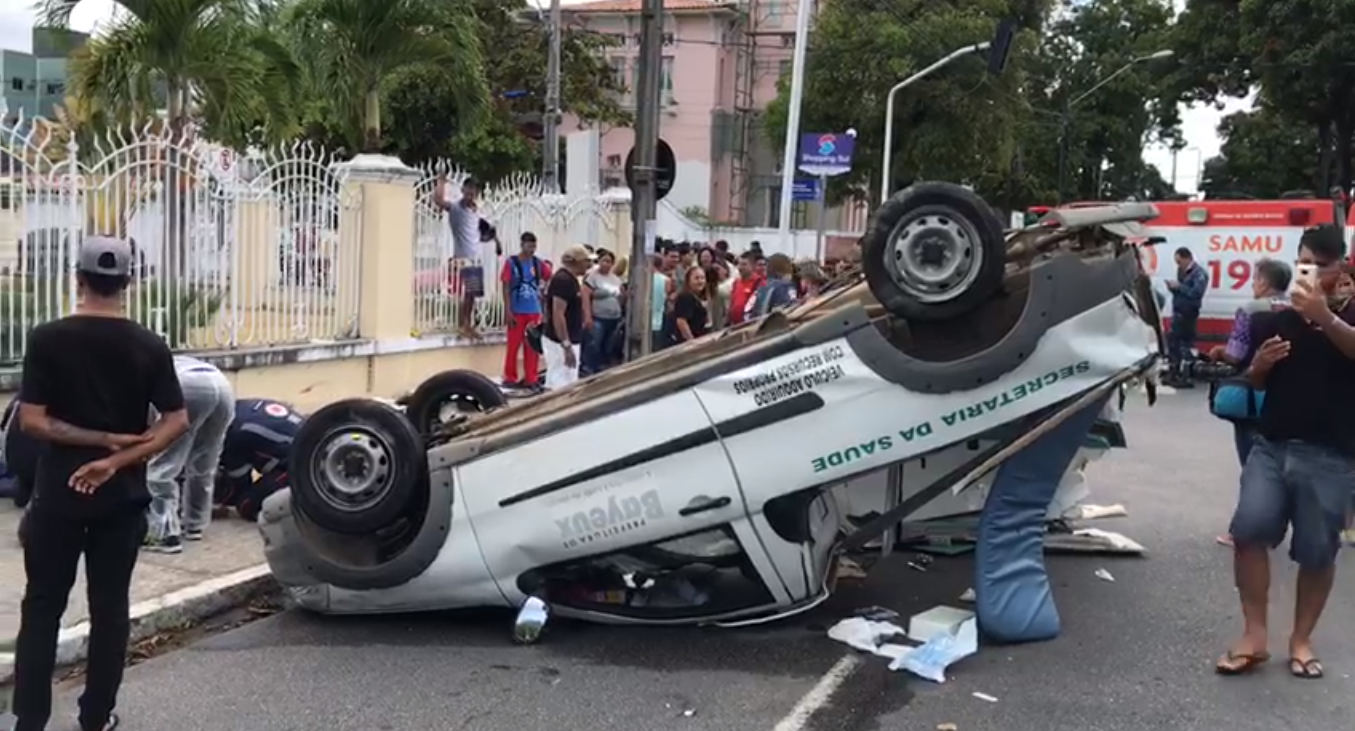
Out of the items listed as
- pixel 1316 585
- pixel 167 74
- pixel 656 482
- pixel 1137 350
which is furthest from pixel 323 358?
pixel 1316 585

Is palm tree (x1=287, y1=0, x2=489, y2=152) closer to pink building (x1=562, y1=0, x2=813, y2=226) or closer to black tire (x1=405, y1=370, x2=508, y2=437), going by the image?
black tire (x1=405, y1=370, x2=508, y2=437)

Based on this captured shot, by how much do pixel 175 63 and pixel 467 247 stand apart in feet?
10.9

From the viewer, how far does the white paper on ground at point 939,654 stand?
17.9 ft

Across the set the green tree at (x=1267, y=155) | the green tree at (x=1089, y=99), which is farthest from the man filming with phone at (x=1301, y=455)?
the green tree at (x=1089, y=99)

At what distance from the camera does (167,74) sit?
41.7ft

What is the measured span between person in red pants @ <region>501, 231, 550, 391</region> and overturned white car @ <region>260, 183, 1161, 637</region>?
7.31 m

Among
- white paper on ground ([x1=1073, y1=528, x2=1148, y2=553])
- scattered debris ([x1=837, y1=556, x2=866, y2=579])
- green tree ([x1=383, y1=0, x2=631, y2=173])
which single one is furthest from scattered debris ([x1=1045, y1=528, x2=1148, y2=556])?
green tree ([x1=383, y1=0, x2=631, y2=173])

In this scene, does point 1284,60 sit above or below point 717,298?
above

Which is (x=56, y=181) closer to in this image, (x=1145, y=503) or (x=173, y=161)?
(x=173, y=161)

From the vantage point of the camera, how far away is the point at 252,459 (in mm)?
8023

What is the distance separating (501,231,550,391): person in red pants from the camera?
13438mm

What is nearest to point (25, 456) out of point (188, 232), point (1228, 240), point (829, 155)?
point (188, 232)

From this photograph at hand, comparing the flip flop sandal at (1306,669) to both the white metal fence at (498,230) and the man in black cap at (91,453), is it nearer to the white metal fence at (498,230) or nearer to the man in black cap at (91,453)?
the man in black cap at (91,453)

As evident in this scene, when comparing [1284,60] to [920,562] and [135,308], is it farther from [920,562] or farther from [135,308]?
[135,308]
